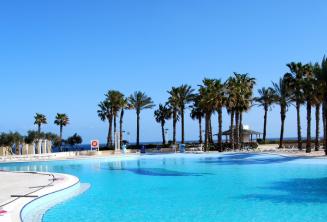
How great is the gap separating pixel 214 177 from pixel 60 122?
179 feet

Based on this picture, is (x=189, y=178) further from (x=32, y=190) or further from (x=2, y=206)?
(x=2, y=206)

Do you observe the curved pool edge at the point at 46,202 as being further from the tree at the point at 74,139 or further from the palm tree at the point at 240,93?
the tree at the point at 74,139

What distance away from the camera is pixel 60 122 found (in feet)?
242

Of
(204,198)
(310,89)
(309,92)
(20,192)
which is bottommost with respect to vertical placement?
(204,198)

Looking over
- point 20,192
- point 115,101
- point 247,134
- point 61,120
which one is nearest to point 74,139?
point 61,120

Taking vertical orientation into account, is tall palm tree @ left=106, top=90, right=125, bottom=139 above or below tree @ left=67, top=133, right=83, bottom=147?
above

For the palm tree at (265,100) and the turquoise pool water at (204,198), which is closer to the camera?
the turquoise pool water at (204,198)

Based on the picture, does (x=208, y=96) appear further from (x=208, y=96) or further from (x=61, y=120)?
(x=61, y=120)

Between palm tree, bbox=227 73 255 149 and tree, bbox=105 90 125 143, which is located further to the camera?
tree, bbox=105 90 125 143

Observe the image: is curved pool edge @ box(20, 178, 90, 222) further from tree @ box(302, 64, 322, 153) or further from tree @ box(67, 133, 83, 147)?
tree @ box(67, 133, 83, 147)

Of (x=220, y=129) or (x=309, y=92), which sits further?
(x=220, y=129)

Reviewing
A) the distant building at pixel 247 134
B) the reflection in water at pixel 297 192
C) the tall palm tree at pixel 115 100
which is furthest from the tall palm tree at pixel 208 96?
the reflection in water at pixel 297 192

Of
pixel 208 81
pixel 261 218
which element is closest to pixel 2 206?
pixel 261 218

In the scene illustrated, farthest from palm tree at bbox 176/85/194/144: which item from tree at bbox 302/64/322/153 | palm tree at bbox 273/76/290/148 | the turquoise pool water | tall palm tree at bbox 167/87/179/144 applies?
the turquoise pool water
